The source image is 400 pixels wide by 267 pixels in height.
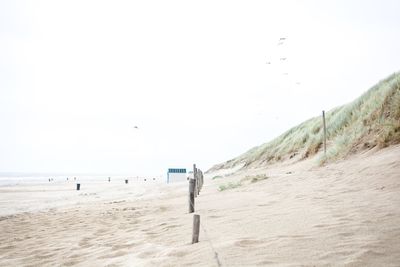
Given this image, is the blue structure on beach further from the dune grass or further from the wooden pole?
the wooden pole

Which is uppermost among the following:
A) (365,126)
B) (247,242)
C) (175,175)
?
(365,126)

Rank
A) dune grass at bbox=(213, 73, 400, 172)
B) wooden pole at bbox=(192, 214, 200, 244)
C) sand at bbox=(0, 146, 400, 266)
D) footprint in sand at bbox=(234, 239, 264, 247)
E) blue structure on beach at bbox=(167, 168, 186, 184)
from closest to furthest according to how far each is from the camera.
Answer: sand at bbox=(0, 146, 400, 266)
footprint in sand at bbox=(234, 239, 264, 247)
wooden pole at bbox=(192, 214, 200, 244)
dune grass at bbox=(213, 73, 400, 172)
blue structure on beach at bbox=(167, 168, 186, 184)

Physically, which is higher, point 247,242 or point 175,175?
point 175,175

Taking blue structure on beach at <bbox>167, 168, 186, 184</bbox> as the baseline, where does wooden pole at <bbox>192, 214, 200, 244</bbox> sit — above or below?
below

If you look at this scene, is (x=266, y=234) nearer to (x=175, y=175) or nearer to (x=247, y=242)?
(x=247, y=242)

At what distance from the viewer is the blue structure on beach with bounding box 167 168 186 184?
112 feet

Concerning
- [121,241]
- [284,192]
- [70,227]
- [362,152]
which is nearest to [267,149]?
[362,152]

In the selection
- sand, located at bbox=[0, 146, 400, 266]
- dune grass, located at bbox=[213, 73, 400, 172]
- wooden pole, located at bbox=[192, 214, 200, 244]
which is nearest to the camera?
sand, located at bbox=[0, 146, 400, 266]

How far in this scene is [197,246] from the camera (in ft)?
15.6

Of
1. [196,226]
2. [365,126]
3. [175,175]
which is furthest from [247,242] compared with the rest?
[175,175]

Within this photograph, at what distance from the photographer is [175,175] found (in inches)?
1352

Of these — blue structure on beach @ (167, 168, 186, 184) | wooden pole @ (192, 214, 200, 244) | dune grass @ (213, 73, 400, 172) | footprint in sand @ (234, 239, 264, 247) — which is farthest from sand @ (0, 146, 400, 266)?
blue structure on beach @ (167, 168, 186, 184)

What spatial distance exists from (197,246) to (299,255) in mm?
1599

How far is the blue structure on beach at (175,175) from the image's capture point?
34.1m
